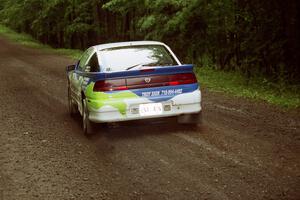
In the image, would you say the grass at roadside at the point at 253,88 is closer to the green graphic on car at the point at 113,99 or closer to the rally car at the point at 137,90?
the rally car at the point at 137,90

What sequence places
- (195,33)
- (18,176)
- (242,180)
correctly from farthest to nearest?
1. (195,33)
2. (18,176)
3. (242,180)

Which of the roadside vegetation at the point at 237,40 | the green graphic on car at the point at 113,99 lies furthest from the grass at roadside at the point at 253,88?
the green graphic on car at the point at 113,99

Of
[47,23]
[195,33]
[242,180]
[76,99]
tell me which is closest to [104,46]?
[76,99]

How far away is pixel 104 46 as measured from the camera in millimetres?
9219

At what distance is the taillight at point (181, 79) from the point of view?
823cm

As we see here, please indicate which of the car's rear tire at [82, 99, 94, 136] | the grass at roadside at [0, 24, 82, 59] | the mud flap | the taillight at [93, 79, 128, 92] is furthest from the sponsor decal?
the grass at roadside at [0, 24, 82, 59]

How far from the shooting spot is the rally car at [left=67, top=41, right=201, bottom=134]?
26.3 feet

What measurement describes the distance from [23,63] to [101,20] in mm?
11423

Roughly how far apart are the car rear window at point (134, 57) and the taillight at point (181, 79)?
0.61m

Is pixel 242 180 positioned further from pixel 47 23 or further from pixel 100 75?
pixel 47 23

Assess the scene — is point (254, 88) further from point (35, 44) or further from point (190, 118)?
point (35, 44)

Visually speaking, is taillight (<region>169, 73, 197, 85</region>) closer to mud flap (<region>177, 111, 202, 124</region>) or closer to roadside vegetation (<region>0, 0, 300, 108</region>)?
mud flap (<region>177, 111, 202, 124</region>)

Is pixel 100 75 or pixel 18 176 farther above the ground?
pixel 100 75

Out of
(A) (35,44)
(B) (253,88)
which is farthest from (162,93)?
(A) (35,44)
